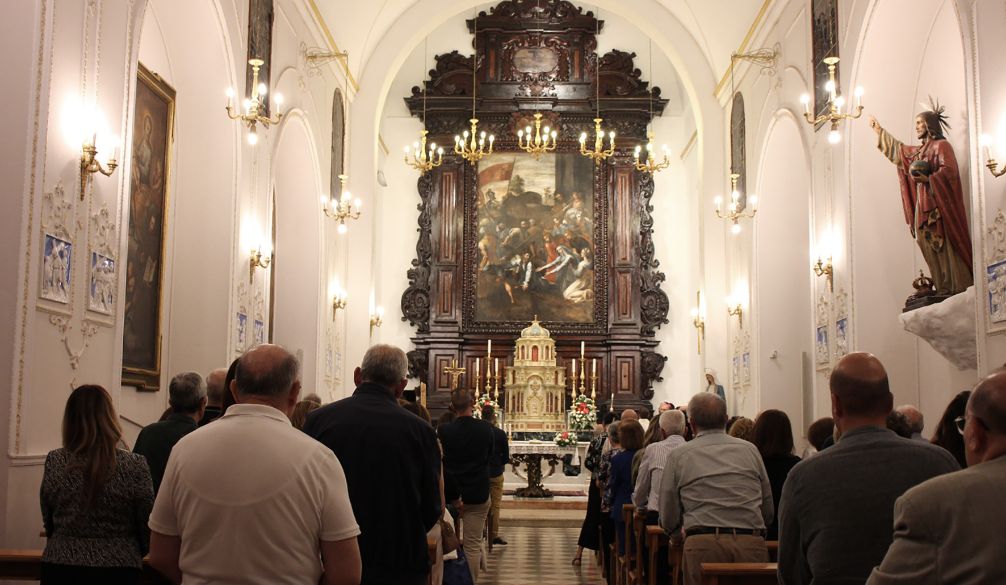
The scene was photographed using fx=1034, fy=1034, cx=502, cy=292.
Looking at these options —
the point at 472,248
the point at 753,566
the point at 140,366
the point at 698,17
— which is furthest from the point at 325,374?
the point at 753,566

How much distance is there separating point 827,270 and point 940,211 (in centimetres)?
260

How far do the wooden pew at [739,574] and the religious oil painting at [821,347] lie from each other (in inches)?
295

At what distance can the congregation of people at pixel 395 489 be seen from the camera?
2740mm

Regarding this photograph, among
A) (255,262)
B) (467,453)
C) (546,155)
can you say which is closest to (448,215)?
(546,155)

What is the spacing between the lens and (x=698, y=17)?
59.0 feet

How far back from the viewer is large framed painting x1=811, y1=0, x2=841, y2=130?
1227 cm

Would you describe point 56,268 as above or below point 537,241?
below

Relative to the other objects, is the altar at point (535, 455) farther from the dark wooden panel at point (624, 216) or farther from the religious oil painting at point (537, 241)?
the dark wooden panel at point (624, 216)

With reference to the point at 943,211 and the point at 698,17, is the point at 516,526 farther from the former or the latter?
the point at 698,17

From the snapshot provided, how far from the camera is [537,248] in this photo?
22.7m

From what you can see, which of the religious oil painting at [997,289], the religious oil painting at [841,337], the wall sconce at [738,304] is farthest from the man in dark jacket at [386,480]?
the wall sconce at [738,304]

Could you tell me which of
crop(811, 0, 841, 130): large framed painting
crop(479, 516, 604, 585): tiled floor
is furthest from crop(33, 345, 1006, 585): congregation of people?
crop(811, 0, 841, 130): large framed painting

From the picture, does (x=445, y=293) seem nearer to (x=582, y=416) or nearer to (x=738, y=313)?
(x=582, y=416)

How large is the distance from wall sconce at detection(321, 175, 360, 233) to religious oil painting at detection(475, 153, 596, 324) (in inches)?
211
